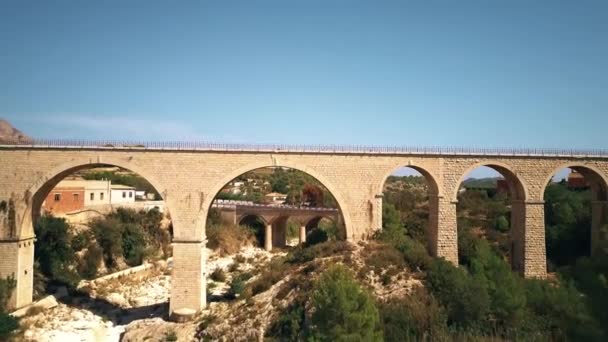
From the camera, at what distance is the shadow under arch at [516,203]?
62.0ft

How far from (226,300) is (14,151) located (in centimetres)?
1079

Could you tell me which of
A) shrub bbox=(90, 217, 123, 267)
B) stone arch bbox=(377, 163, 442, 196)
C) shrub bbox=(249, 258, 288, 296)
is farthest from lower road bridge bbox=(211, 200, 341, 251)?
stone arch bbox=(377, 163, 442, 196)

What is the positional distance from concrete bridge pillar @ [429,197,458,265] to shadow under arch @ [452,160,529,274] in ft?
1.58

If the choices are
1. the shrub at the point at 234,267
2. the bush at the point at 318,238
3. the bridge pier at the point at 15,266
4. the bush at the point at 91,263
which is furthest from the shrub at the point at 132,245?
the bush at the point at 318,238

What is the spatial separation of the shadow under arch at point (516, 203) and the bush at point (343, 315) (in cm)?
892

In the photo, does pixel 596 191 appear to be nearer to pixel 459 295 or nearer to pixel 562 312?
pixel 459 295

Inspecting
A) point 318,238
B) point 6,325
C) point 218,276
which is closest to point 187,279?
point 6,325

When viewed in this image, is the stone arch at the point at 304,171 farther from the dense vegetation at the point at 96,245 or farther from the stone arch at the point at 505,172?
the dense vegetation at the point at 96,245

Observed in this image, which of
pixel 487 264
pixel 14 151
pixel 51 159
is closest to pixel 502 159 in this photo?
pixel 487 264

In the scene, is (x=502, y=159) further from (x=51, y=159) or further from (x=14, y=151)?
(x=14, y=151)

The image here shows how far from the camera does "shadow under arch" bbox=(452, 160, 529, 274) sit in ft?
62.0

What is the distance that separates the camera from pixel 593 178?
19.5 m

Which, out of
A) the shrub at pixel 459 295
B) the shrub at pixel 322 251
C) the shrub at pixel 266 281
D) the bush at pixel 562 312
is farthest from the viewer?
the shrub at pixel 266 281

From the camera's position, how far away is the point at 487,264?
53.7ft
